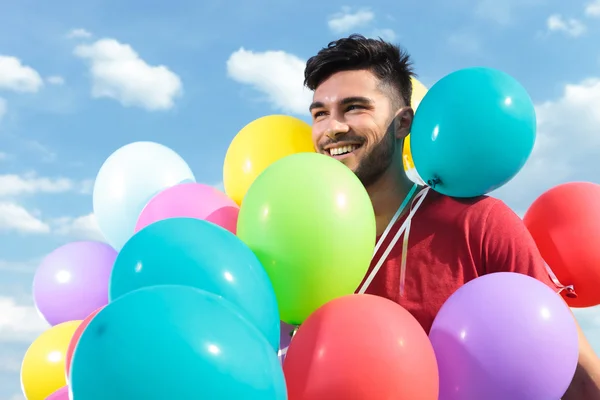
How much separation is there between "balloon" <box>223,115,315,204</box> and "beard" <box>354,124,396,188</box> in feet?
1.40

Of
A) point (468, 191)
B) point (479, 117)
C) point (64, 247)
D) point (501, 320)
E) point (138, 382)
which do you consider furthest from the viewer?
point (64, 247)

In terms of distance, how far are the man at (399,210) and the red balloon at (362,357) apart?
30.3 inches

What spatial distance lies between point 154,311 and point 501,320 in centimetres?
120

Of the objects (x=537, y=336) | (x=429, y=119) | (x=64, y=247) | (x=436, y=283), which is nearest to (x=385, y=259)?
(x=436, y=283)

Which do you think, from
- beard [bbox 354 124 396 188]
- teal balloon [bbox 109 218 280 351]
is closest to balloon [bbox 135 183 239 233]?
beard [bbox 354 124 396 188]

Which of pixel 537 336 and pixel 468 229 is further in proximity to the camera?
pixel 468 229

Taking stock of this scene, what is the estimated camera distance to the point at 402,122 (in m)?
3.25

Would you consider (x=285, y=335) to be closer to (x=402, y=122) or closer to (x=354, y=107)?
(x=354, y=107)

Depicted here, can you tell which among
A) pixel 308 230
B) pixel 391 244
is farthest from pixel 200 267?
pixel 391 244

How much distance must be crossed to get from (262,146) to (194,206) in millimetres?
587

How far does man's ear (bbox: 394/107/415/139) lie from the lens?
127 inches

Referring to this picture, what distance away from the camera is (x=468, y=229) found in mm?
2852

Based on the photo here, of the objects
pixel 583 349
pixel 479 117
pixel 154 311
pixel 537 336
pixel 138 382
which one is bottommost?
pixel 583 349

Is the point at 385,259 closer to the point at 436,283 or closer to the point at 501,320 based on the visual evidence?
the point at 436,283
